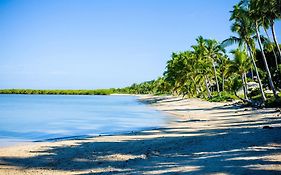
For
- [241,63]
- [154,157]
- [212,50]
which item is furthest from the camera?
[212,50]

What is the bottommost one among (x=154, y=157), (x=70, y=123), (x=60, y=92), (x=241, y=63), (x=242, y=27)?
(x=70, y=123)

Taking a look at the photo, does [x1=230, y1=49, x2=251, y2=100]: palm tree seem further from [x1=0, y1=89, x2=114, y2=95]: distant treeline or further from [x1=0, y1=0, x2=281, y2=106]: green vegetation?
[x1=0, y1=89, x2=114, y2=95]: distant treeline

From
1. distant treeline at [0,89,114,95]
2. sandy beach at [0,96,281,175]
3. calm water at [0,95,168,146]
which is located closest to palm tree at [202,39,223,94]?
calm water at [0,95,168,146]

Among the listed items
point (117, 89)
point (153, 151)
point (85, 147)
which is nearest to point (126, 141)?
point (85, 147)

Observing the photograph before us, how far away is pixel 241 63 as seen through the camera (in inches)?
1615

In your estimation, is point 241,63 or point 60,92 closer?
point 241,63

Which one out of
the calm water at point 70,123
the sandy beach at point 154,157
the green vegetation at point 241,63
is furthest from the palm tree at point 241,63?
the sandy beach at point 154,157

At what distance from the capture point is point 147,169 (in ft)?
27.3

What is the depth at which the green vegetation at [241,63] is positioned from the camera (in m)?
28.0

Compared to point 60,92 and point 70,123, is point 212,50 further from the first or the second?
point 60,92

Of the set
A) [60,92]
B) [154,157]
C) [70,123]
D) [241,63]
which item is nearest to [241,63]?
[241,63]

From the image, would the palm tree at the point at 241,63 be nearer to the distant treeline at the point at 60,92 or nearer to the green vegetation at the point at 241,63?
the green vegetation at the point at 241,63

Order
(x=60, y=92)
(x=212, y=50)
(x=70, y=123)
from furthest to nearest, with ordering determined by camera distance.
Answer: (x=60, y=92) < (x=212, y=50) < (x=70, y=123)

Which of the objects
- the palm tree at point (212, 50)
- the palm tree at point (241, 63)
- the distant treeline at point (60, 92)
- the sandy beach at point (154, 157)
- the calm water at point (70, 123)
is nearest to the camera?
the sandy beach at point (154, 157)
